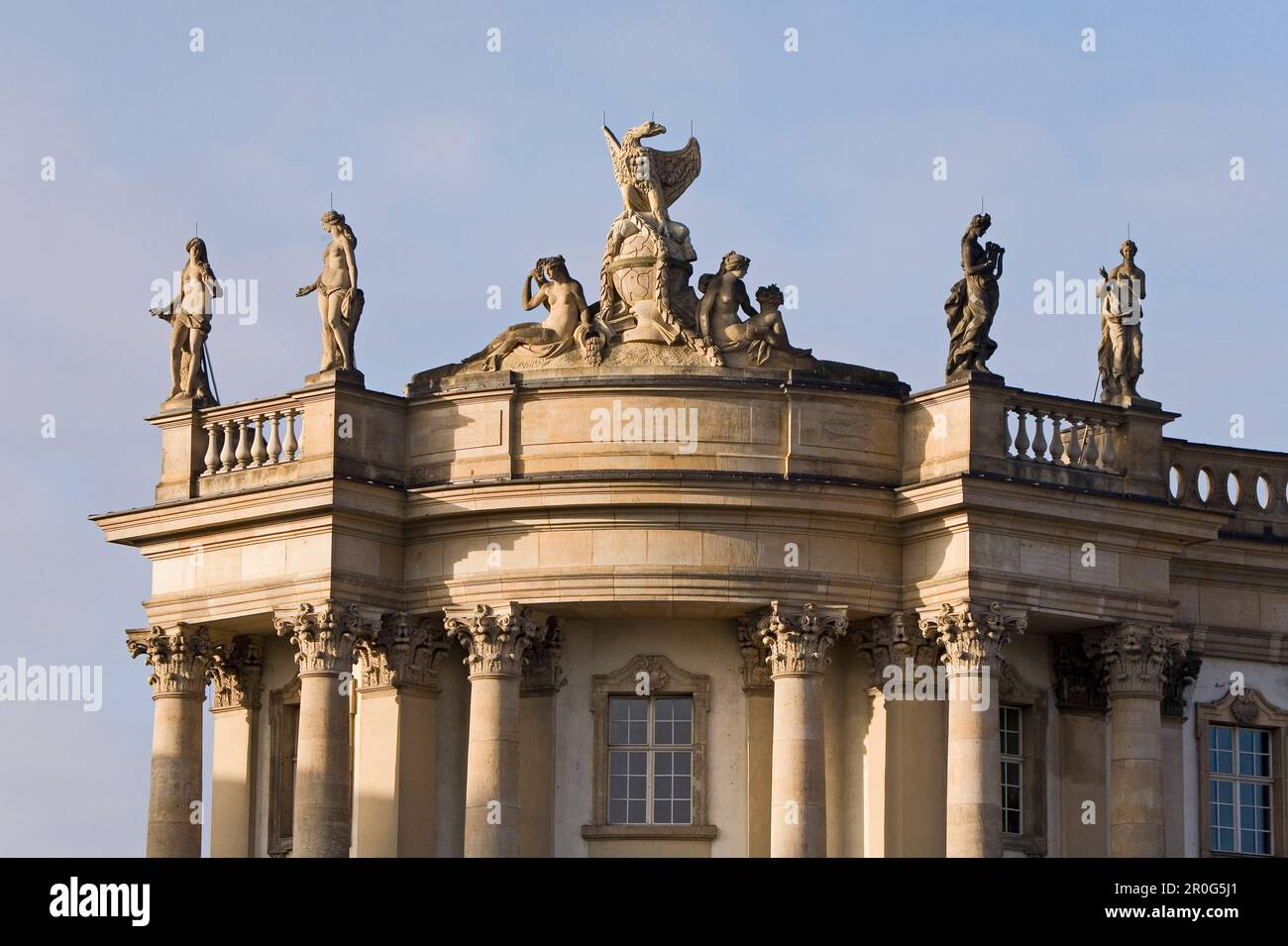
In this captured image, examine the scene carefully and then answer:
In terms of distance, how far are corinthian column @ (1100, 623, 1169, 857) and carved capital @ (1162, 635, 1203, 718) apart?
1.08 m

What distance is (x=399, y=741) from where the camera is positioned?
4972 centimetres

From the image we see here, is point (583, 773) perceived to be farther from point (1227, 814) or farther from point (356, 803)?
point (1227, 814)

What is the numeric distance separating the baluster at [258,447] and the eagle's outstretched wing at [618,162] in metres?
5.94

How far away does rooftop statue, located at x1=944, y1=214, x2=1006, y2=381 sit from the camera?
49.5 metres

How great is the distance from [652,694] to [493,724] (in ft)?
8.04

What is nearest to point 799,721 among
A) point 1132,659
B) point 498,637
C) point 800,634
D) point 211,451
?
point 800,634

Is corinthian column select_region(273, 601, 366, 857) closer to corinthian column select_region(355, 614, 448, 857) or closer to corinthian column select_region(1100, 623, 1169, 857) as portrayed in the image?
corinthian column select_region(355, 614, 448, 857)

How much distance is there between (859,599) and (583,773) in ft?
14.1

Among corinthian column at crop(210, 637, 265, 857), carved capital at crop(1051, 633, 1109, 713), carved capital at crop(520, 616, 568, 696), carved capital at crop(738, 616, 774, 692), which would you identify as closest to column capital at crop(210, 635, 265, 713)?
corinthian column at crop(210, 637, 265, 857)

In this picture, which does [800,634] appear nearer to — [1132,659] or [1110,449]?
[1132,659]

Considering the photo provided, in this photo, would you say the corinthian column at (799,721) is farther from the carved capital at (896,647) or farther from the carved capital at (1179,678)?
the carved capital at (1179,678)

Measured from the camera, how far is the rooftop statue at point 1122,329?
167 ft
